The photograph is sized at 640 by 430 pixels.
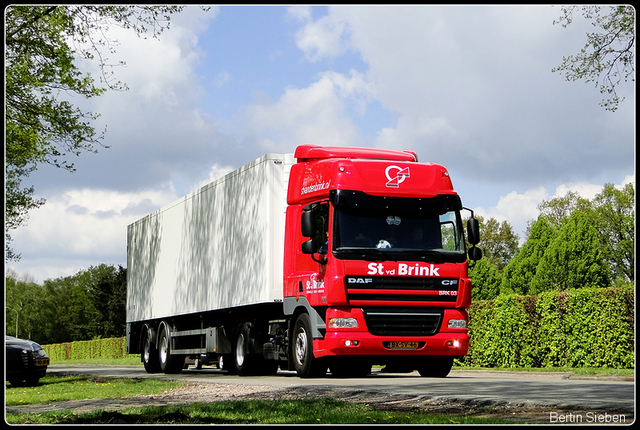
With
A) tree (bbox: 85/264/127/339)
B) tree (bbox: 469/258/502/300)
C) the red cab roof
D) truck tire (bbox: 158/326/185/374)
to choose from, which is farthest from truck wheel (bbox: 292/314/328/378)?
tree (bbox: 85/264/127/339)

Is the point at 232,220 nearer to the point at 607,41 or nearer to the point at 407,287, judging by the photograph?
the point at 407,287

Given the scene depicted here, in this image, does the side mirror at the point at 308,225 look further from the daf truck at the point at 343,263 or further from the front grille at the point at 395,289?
the front grille at the point at 395,289

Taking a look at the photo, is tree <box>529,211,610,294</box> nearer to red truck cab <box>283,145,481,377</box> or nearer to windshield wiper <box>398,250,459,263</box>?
red truck cab <box>283,145,481,377</box>

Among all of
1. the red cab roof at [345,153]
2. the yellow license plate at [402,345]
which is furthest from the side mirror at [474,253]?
the red cab roof at [345,153]

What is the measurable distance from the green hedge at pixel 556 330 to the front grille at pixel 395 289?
9.65 m

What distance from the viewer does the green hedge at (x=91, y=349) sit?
198ft

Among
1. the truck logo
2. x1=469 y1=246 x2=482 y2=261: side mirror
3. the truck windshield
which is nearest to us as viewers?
the truck windshield

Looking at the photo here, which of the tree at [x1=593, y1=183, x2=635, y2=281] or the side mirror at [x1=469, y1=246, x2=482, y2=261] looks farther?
the tree at [x1=593, y1=183, x2=635, y2=281]

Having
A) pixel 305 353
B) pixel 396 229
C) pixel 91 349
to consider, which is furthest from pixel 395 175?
pixel 91 349

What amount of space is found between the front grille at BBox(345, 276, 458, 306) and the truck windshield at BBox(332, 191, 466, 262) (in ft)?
1.21

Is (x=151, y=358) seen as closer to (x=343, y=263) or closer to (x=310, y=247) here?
(x=310, y=247)

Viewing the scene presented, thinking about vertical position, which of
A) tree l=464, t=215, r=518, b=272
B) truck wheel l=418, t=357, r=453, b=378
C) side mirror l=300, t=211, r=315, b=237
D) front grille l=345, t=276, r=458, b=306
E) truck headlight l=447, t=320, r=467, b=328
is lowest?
truck wheel l=418, t=357, r=453, b=378

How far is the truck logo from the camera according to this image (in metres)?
14.2

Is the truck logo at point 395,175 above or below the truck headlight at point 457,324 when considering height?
above
